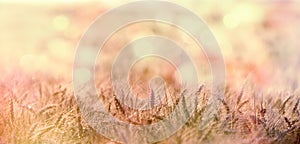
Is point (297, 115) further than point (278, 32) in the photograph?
No

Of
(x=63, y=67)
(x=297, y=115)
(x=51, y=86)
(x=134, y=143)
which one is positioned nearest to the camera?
(x=134, y=143)

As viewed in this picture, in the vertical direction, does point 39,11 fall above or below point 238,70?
above

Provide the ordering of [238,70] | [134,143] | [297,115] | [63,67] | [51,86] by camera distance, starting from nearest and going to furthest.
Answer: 1. [134,143]
2. [297,115]
3. [51,86]
4. [238,70]
5. [63,67]

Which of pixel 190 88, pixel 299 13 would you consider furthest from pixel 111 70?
pixel 299 13

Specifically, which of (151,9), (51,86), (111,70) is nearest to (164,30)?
(151,9)

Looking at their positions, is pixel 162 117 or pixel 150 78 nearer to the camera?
pixel 162 117

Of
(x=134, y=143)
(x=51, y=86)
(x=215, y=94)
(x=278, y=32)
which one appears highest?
(x=278, y=32)

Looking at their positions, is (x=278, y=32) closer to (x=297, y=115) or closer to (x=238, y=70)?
(x=238, y=70)

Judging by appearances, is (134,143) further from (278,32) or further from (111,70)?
(278,32)
